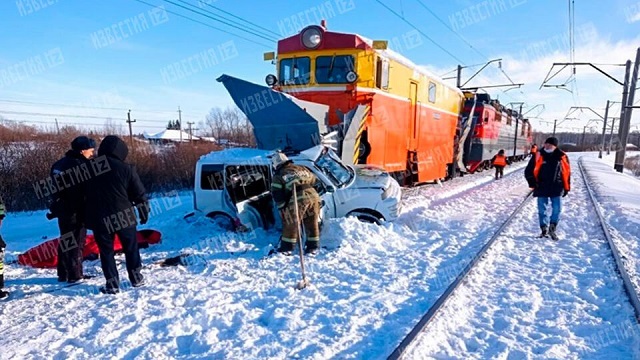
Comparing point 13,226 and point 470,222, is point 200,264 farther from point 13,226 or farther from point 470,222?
point 13,226

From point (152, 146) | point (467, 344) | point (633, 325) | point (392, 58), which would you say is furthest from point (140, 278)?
point (152, 146)

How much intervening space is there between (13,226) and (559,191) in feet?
43.1

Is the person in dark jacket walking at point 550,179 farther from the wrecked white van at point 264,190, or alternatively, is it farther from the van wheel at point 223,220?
the van wheel at point 223,220

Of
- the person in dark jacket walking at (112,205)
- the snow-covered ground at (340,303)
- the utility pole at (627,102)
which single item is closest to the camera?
the snow-covered ground at (340,303)

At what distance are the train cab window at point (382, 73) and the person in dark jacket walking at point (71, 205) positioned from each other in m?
6.44

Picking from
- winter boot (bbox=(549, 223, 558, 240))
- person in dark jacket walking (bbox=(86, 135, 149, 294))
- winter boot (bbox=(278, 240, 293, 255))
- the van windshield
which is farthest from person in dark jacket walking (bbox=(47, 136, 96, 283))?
winter boot (bbox=(549, 223, 558, 240))

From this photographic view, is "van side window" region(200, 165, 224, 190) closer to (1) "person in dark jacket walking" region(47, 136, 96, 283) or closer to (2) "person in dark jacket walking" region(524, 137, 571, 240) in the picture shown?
(1) "person in dark jacket walking" region(47, 136, 96, 283)

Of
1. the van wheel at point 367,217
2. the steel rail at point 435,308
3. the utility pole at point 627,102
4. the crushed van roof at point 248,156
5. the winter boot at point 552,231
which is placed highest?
the utility pole at point 627,102

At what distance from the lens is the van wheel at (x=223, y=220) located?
22.9 feet

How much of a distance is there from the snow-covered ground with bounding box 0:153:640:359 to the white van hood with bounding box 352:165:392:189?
30.6 inches

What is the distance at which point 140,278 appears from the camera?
477 centimetres

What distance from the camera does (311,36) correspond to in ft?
30.2

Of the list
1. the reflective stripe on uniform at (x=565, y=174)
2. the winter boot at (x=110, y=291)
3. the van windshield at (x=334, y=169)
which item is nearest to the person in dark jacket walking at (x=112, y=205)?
the winter boot at (x=110, y=291)

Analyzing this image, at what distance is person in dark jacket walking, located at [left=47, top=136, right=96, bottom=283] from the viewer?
4652 mm
